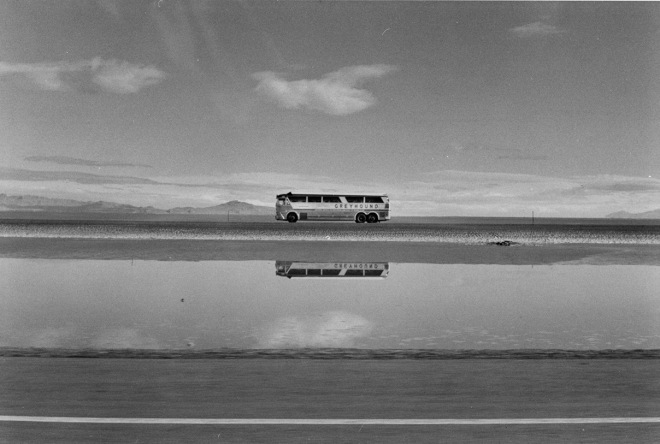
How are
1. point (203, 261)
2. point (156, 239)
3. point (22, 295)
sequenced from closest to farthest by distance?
point (22, 295) → point (203, 261) → point (156, 239)

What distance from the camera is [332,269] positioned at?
2630 centimetres

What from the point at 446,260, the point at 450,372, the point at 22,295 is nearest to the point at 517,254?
the point at 446,260

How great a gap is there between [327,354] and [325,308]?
22.9 feet

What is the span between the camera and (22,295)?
18.9 m

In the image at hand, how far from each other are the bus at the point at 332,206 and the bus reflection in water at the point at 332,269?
35848 millimetres

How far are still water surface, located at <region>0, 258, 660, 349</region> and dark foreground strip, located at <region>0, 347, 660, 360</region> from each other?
226 centimetres

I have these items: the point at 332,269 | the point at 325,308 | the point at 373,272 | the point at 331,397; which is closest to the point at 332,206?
the point at 332,269

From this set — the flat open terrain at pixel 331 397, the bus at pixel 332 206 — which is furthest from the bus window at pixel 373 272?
the bus at pixel 332 206

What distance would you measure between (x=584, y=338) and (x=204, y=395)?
316 inches

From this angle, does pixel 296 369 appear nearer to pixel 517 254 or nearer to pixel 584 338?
pixel 584 338

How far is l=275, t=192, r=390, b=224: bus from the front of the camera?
65.3m

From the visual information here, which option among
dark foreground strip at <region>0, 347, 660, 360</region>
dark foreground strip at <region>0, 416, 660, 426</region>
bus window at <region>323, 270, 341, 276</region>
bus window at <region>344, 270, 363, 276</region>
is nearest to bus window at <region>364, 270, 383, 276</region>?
bus window at <region>344, 270, 363, 276</region>

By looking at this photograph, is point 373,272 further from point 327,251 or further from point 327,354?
point 327,354

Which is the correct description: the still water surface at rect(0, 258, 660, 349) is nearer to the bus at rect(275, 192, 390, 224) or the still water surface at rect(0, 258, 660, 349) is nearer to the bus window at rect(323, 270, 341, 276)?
the bus window at rect(323, 270, 341, 276)
